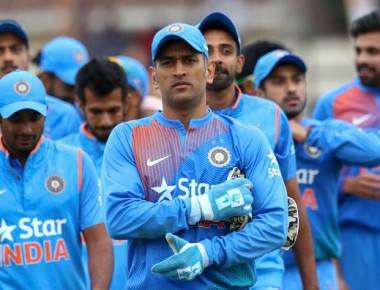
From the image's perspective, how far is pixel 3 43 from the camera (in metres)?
10.6

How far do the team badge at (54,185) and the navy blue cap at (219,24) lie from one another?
1385 millimetres

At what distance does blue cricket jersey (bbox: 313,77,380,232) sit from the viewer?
428 inches

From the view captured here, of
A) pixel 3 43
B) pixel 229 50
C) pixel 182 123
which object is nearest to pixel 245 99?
pixel 229 50

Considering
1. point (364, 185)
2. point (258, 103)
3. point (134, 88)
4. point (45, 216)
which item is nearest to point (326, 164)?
point (364, 185)

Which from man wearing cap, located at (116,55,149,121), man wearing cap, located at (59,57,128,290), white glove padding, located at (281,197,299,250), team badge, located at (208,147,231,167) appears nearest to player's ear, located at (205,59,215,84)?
team badge, located at (208,147,231,167)

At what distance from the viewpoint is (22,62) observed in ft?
34.7

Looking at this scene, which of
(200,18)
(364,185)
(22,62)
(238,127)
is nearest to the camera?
(238,127)

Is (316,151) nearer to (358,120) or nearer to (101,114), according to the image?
(358,120)

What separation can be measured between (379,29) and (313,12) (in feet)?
64.5

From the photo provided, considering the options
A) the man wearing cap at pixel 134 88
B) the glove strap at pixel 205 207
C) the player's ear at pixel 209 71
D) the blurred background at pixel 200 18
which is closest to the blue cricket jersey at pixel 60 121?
the man wearing cap at pixel 134 88

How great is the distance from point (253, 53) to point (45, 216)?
3.09m

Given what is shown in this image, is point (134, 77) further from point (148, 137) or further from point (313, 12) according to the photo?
point (313, 12)

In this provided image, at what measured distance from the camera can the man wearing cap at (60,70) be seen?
11.8 m

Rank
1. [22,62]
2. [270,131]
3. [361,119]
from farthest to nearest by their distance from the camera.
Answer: [361,119] < [22,62] < [270,131]
